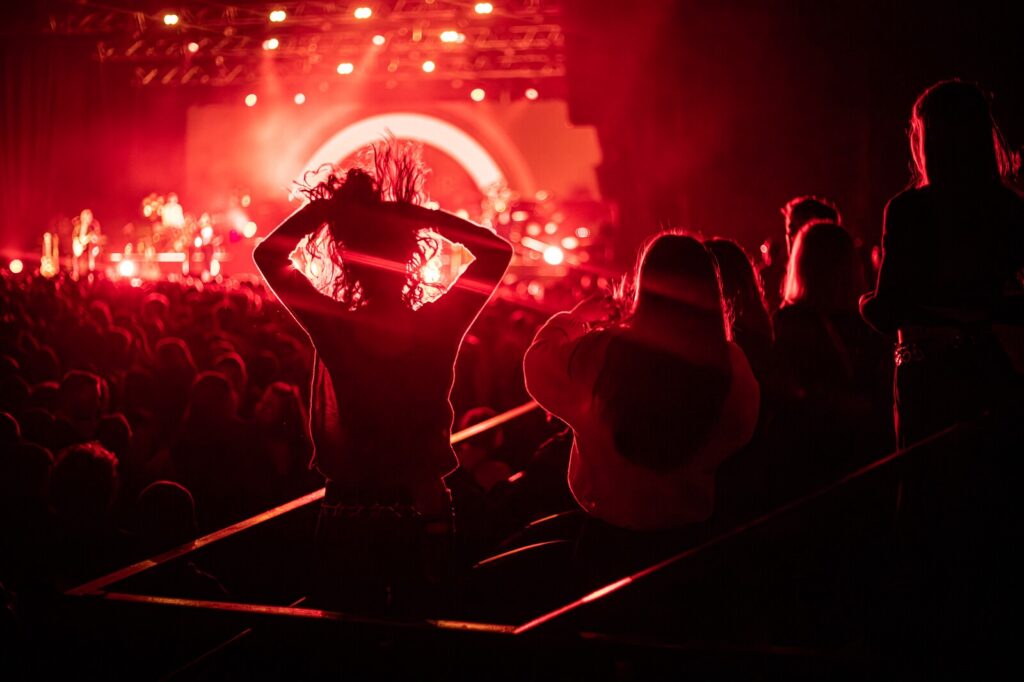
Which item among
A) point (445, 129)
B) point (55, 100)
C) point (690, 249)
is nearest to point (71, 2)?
point (55, 100)

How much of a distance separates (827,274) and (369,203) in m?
1.62

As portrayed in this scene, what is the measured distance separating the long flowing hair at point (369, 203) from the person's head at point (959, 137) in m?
1.43

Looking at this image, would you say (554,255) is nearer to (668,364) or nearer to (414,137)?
(414,137)

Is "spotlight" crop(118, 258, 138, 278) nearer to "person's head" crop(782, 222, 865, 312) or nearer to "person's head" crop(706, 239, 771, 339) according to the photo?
"person's head" crop(706, 239, 771, 339)

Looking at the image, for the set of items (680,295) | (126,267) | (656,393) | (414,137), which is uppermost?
(414,137)

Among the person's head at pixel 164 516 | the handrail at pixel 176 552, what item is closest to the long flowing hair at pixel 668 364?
the handrail at pixel 176 552

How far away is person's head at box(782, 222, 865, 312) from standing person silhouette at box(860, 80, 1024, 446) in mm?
488

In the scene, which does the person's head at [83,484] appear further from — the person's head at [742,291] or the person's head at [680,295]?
the person's head at [742,291]

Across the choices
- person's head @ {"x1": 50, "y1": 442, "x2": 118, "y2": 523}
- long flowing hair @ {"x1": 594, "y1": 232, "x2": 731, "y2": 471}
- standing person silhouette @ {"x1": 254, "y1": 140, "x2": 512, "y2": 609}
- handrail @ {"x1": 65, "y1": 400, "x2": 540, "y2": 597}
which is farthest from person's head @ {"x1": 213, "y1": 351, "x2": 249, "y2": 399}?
long flowing hair @ {"x1": 594, "y1": 232, "x2": 731, "y2": 471}

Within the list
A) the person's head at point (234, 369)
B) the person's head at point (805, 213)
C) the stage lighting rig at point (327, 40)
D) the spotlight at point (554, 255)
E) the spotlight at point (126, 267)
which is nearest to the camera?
the person's head at point (805, 213)

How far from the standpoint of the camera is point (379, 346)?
6.95 ft

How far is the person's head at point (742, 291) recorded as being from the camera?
2.85 m

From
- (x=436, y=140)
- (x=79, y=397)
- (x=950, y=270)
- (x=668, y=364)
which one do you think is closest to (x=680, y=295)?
(x=668, y=364)

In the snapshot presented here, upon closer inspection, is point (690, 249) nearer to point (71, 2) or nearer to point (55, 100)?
point (71, 2)
